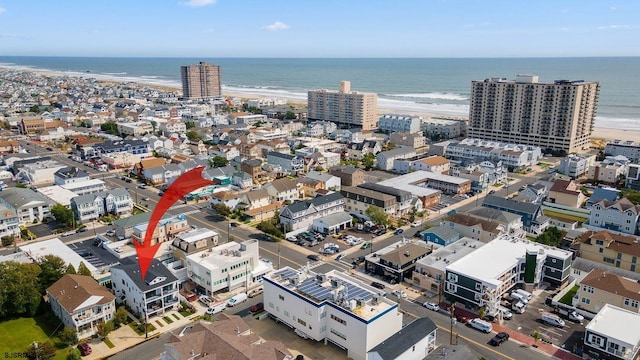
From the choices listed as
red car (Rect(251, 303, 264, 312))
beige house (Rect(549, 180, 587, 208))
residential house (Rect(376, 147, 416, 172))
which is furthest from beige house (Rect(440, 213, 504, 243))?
residential house (Rect(376, 147, 416, 172))

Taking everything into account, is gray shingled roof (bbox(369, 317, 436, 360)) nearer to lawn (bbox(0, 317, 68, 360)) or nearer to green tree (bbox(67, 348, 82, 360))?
green tree (bbox(67, 348, 82, 360))

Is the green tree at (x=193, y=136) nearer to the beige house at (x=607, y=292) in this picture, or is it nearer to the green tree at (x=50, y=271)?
the green tree at (x=50, y=271)

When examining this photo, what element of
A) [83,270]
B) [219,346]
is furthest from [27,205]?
[219,346]

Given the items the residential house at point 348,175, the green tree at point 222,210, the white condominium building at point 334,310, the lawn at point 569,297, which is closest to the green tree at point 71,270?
the white condominium building at point 334,310

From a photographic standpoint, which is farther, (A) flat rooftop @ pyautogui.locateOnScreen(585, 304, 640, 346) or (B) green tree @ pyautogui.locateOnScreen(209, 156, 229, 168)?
(B) green tree @ pyautogui.locateOnScreen(209, 156, 229, 168)

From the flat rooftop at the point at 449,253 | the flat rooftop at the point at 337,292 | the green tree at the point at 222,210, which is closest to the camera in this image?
the flat rooftop at the point at 337,292

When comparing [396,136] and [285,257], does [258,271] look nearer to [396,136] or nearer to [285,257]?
[285,257]

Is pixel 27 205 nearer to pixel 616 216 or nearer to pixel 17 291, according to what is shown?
pixel 17 291
